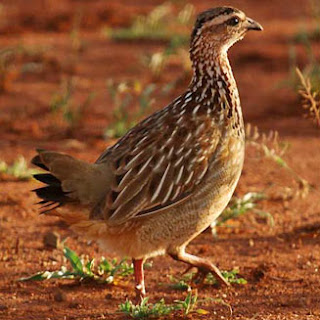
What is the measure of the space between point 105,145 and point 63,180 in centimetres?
422

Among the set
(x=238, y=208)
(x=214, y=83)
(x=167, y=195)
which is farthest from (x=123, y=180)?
(x=238, y=208)

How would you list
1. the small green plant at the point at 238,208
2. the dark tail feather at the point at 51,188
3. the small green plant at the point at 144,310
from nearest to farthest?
the small green plant at the point at 144,310
the dark tail feather at the point at 51,188
the small green plant at the point at 238,208

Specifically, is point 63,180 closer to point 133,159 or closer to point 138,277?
point 133,159

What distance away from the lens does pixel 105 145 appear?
10312mm

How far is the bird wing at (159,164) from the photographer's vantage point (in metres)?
6.23

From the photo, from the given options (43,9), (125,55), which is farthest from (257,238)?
(43,9)

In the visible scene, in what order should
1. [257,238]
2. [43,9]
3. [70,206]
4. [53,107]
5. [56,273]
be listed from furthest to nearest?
[43,9] → [53,107] → [257,238] → [56,273] → [70,206]

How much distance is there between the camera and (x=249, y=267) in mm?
7227

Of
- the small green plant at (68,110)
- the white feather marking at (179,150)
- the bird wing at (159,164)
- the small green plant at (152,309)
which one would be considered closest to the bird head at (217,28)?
the bird wing at (159,164)

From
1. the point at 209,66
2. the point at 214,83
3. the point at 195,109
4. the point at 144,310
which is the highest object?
the point at 209,66

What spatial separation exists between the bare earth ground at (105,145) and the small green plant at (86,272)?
0.26 ft

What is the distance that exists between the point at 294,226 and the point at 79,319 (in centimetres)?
252

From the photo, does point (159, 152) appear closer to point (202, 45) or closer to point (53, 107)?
point (202, 45)

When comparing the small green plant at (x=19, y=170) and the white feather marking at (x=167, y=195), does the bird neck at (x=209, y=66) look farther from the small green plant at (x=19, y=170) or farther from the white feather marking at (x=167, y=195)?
the small green plant at (x=19, y=170)
